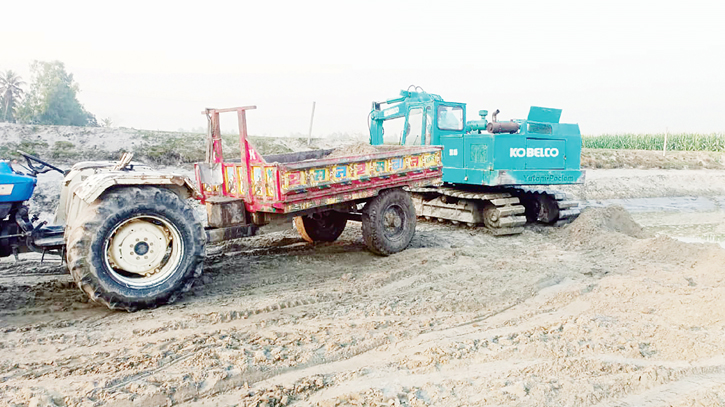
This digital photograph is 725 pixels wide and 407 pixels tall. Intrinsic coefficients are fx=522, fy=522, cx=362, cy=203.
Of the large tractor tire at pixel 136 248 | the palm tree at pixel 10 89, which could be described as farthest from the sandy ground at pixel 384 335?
the palm tree at pixel 10 89

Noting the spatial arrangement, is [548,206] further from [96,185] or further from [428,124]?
[96,185]

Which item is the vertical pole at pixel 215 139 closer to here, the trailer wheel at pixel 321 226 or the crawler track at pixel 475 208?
the trailer wheel at pixel 321 226

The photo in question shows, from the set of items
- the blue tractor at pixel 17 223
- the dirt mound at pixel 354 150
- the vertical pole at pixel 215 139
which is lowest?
the blue tractor at pixel 17 223

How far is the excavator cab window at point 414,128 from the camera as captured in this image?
9688mm

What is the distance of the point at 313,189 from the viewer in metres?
6.06

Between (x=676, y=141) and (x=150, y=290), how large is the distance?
126ft

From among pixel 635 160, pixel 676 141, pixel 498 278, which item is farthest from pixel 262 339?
pixel 676 141

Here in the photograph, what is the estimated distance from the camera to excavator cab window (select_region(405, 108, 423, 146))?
9.69 meters

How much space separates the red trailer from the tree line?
30.6 meters

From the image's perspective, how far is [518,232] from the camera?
9.33m

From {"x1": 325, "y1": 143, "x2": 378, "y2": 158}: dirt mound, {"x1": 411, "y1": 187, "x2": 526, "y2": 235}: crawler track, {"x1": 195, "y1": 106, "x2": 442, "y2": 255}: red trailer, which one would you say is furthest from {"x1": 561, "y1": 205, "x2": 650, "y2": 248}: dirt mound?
{"x1": 325, "y1": 143, "x2": 378, "y2": 158}: dirt mound

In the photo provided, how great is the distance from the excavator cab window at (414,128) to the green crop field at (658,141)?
29484 millimetres

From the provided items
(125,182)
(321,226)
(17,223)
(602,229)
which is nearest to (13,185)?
(17,223)

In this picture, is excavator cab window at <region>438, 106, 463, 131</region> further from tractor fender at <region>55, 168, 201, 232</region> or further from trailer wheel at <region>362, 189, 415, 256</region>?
tractor fender at <region>55, 168, 201, 232</region>
